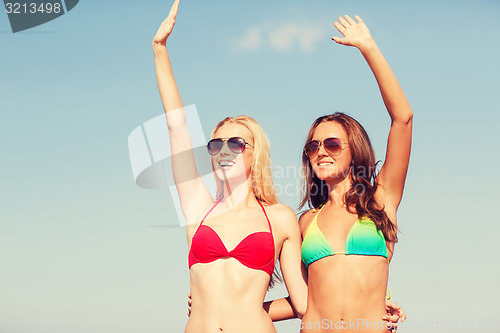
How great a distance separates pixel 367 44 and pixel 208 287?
3654 mm

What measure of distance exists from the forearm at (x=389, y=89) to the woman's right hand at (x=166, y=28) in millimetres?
2855

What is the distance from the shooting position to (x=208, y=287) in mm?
6680

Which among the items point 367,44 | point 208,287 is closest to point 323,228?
point 208,287

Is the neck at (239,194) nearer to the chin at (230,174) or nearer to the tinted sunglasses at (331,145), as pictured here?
the chin at (230,174)

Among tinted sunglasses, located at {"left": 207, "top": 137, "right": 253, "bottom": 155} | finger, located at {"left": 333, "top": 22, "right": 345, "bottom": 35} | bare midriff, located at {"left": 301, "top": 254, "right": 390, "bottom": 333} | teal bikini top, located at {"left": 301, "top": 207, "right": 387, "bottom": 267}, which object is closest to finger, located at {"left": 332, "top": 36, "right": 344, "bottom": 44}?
finger, located at {"left": 333, "top": 22, "right": 345, "bottom": 35}

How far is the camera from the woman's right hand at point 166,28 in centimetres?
777

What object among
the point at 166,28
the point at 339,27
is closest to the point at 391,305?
the point at 339,27

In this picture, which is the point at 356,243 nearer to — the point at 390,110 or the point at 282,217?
the point at 282,217

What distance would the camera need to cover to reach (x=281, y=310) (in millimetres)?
7375

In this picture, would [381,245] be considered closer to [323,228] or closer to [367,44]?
[323,228]

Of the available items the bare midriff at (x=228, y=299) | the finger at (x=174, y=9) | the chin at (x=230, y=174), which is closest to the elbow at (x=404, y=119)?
the chin at (x=230, y=174)

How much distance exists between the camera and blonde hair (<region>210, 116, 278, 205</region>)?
24.7ft

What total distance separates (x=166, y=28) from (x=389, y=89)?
3.30 metres

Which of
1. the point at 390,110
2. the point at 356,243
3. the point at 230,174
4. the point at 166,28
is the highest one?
the point at 166,28
